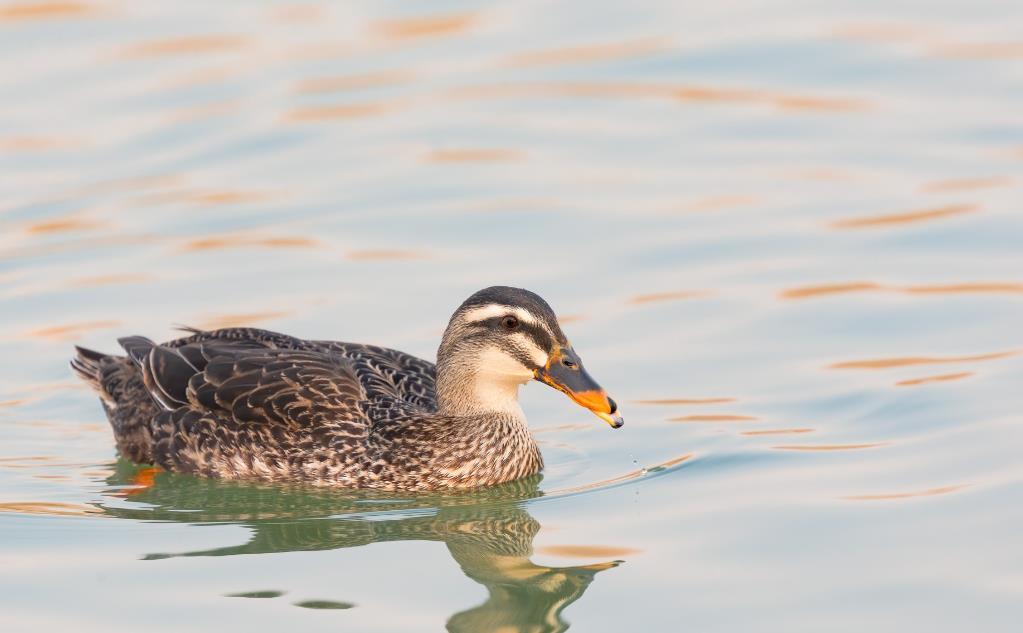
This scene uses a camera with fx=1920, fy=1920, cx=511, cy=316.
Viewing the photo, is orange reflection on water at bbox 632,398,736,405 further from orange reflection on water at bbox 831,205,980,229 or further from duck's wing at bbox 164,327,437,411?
orange reflection on water at bbox 831,205,980,229

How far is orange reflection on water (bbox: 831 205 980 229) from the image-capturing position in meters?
17.4

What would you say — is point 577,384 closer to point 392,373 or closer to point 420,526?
point 420,526

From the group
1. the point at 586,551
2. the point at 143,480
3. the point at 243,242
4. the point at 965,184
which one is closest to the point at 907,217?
the point at 965,184

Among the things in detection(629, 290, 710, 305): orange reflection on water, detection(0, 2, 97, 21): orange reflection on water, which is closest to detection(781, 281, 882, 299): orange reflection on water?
detection(629, 290, 710, 305): orange reflection on water

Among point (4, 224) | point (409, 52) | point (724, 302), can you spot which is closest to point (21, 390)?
point (4, 224)

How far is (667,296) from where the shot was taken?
15.9 meters

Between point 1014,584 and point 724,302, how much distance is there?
5726 mm

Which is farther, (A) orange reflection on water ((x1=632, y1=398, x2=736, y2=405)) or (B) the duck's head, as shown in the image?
(A) orange reflection on water ((x1=632, y1=398, x2=736, y2=405))

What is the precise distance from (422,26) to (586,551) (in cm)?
1346

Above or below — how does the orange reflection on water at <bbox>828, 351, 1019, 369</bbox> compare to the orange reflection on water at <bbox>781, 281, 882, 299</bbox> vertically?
below

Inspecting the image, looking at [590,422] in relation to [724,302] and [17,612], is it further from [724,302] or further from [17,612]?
[17,612]

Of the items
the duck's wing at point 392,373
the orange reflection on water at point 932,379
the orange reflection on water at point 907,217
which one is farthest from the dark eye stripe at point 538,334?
the orange reflection on water at point 907,217

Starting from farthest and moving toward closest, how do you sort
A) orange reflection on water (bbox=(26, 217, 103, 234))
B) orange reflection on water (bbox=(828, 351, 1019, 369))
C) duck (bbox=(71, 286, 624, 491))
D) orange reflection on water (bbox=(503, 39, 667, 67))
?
orange reflection on water (bbox=(503, 39, 667, 67)), orange reflection on water (bbox=(26, 217, 103, 234)), orange reflection on water (bbox=(828, 351, 1019, 369)), duck (bbox=(71, 286, 624, 491))

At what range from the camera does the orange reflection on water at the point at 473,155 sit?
64.4 feet
